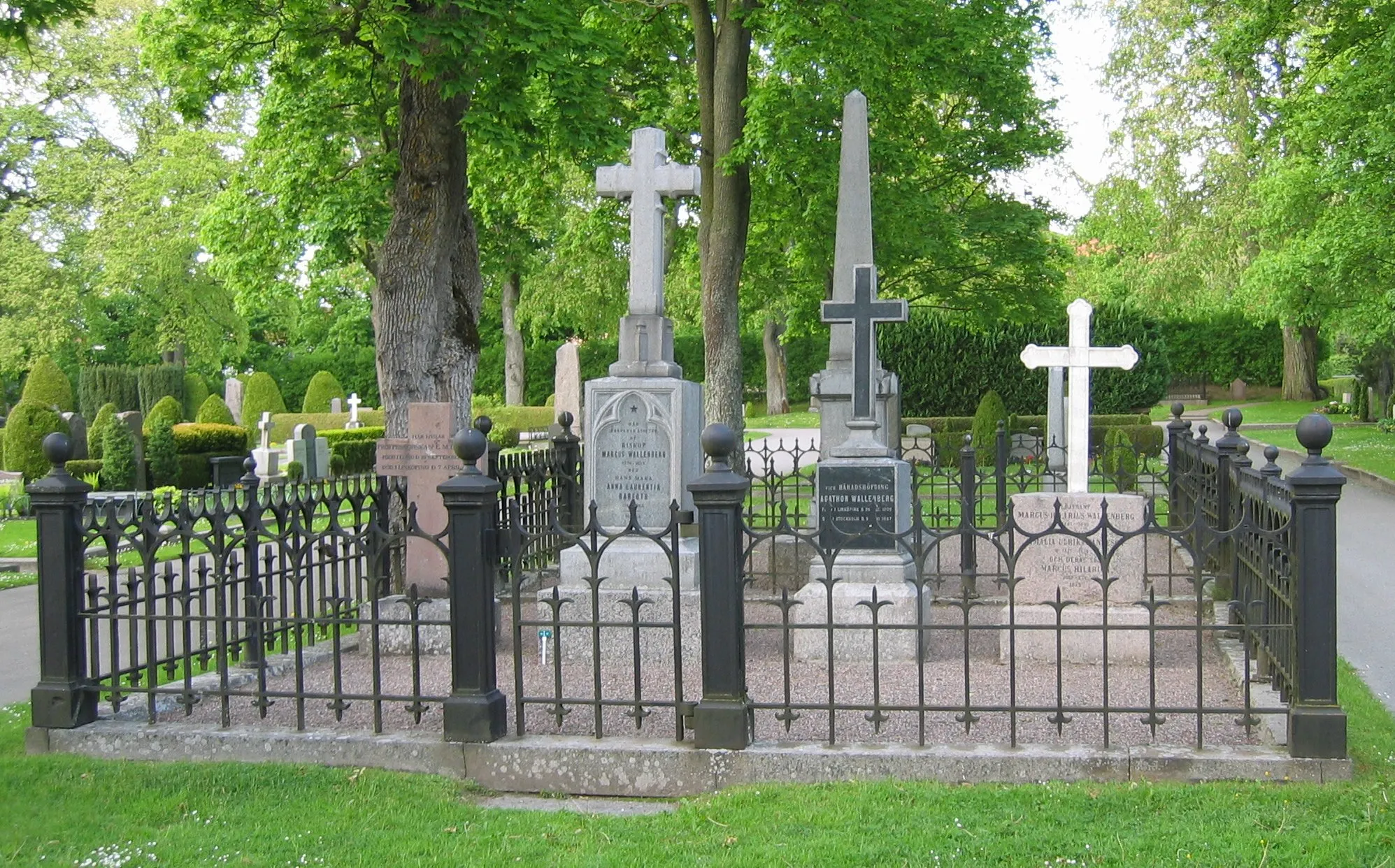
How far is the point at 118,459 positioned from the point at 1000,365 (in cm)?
1996

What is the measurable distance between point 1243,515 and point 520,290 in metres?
34.7

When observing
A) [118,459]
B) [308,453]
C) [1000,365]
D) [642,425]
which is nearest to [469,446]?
[642,425]

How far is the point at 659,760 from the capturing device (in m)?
5.79

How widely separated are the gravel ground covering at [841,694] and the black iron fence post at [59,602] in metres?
0.52

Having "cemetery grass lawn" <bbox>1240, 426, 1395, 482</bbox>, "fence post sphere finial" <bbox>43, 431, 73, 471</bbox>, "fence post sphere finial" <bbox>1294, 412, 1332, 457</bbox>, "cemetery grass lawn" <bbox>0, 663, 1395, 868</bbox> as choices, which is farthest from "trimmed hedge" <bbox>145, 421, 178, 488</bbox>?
"fence post sphere finial" <bbox>1294, 412, 1332, 457</bbox>

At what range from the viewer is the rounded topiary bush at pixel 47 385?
3102 centimetres

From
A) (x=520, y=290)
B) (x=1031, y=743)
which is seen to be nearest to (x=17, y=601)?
(x=1031, y=743)

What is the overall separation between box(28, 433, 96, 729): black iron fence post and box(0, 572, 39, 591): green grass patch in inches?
309

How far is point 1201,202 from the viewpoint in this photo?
3331 cm

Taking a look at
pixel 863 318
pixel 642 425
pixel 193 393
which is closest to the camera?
pixel 642 425

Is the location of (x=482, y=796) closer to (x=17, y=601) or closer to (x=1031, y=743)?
(x=1031, y=743)

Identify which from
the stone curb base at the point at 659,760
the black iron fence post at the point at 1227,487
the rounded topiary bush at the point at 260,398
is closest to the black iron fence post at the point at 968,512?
the black iron fence post at the point at 1227,487

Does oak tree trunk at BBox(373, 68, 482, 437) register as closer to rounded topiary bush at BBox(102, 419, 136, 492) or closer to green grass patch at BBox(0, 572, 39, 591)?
green grass patch at BBox(0, 572, 39, 591)

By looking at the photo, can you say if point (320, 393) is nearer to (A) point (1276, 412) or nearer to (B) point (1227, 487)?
(A) point (1276, 412)
